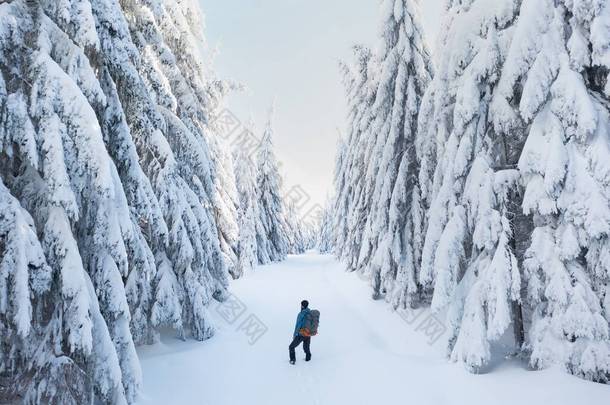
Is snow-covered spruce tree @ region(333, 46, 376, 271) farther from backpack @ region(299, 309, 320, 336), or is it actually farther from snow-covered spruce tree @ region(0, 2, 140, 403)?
snow-covered spruce tree @ region(0, 2, 140, 403)

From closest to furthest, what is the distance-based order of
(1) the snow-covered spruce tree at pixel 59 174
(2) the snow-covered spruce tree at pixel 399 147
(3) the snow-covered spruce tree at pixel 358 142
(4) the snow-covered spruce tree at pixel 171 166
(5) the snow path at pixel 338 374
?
(1) the snow-covered spruce tree at pixel 59 174, (5) the snow path at pixel 338 374, (4) the snow-covered spruce tree at pixel 171 166, (2) the snow-covered spruce tree at pixel 399 147, (3) the snow-covered spruce tree at pixel 358 142

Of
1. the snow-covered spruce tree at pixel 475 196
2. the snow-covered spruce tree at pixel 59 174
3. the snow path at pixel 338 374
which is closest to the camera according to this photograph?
the snow-covered spruce tree at pixel 59 174

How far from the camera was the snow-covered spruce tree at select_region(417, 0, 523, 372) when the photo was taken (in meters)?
8.31

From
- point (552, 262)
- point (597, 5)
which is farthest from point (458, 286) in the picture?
point (597, 5)

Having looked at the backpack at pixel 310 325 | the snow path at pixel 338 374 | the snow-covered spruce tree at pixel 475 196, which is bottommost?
the snow path at pixel 338 374

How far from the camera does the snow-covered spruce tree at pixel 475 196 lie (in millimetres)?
8312

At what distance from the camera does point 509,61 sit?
27.6 ft

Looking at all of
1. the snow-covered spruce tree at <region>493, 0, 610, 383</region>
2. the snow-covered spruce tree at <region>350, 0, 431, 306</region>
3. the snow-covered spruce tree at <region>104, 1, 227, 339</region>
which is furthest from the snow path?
the snow-covered spruce tree at <region>350, 0, 431, 306</region>

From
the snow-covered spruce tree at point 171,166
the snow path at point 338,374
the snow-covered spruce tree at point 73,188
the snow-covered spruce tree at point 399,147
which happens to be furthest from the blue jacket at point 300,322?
the snow-covered spruce tree at point 399,147

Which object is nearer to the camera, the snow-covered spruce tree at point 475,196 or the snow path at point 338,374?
the snow path at point 338,374

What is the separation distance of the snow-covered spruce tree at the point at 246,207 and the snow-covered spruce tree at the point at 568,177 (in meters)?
23.6

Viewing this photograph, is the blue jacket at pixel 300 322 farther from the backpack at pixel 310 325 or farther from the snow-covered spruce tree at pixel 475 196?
the snow-covered spruce tree at pixel 475 196

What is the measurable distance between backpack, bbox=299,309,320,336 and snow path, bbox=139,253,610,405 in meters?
0.76

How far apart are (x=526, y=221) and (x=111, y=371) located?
9744 millimetres
